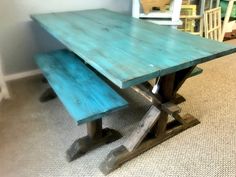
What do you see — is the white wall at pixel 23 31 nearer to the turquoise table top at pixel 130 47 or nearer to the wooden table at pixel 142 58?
the turquoise table top at pixel 130 47

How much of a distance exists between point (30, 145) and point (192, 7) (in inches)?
93.2

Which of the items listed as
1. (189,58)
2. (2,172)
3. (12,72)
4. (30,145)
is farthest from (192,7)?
(2,172)

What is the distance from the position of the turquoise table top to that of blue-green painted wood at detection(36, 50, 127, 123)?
0.81 ft

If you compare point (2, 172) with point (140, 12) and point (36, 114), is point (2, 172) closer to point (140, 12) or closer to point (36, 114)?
point (36, 114)

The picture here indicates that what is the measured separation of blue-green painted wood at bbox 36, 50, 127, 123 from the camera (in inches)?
50.1

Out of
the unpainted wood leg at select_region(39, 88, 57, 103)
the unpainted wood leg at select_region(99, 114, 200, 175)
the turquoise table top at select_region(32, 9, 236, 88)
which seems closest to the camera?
the turquoise table top at select_region(32, 9, 236, 88)

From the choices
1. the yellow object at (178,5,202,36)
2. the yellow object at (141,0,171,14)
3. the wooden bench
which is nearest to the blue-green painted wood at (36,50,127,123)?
the wooden bench

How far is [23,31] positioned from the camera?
2162 mm

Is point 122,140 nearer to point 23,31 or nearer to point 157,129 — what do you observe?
point 157,129

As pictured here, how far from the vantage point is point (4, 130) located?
1.66m

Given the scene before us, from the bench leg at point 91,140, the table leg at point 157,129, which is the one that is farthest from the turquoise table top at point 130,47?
the bench leg at point 91,140

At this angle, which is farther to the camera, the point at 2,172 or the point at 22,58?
the point at 22,58

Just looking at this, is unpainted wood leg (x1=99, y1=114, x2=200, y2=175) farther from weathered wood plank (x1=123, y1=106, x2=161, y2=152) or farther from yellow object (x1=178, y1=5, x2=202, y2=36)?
yellow object (x1=178, y1=5, x2=202, y2=36)

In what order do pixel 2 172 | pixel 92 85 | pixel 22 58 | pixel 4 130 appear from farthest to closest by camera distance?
pixel 22 58 < pixel 4 130 < pixel 92 85 < pixel 2 172
